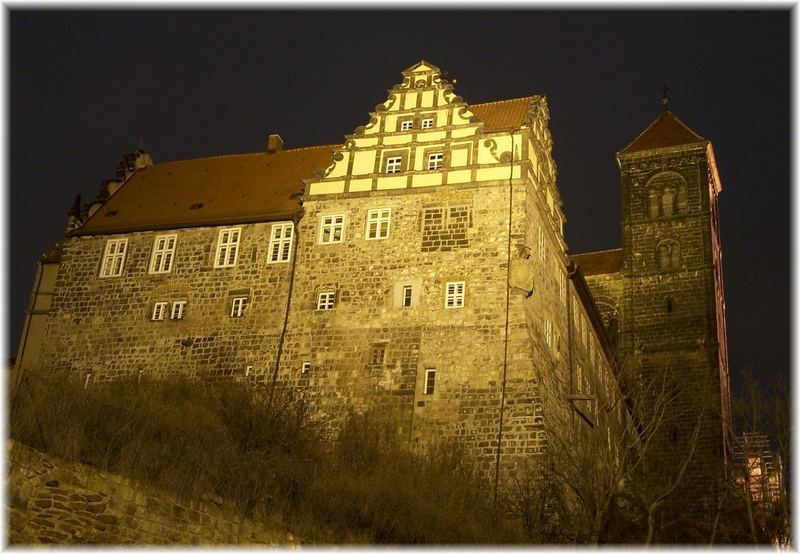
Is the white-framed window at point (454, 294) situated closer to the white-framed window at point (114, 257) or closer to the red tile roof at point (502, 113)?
the red tile roof at point (502, 113)

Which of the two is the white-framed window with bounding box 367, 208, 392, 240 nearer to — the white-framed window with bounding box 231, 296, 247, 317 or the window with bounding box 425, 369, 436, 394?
the white-framed window with bounding box 231, 296, 247, 317

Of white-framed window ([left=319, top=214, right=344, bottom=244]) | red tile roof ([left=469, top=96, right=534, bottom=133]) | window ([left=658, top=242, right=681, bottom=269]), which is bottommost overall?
white-framed window ([left=319, top=214, right=344, bottom=244])

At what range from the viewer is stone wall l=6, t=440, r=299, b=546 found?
50.3 ft

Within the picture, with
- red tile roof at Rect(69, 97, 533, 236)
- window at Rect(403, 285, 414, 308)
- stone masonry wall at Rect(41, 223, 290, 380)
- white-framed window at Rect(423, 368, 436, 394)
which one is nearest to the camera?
white-framed window at Rect(423, 368, 436, 394)

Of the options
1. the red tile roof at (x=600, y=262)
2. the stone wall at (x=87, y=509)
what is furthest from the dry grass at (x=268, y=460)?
the red tile roof at (x=600, y=262)

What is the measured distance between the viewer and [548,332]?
3266cm

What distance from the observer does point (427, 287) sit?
103ft

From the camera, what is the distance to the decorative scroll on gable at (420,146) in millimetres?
32906

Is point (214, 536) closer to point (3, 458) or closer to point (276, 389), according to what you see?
point (3, 458)

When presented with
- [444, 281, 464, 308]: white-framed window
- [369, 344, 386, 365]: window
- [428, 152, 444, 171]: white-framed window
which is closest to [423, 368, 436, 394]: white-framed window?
[369, 344, 386, 365]: window

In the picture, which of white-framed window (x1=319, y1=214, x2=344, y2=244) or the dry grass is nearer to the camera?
the dry grass

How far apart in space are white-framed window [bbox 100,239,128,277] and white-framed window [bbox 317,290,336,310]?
7.57 meters

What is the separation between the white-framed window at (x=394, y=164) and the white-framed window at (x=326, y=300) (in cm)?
456

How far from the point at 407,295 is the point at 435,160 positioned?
4.81m
